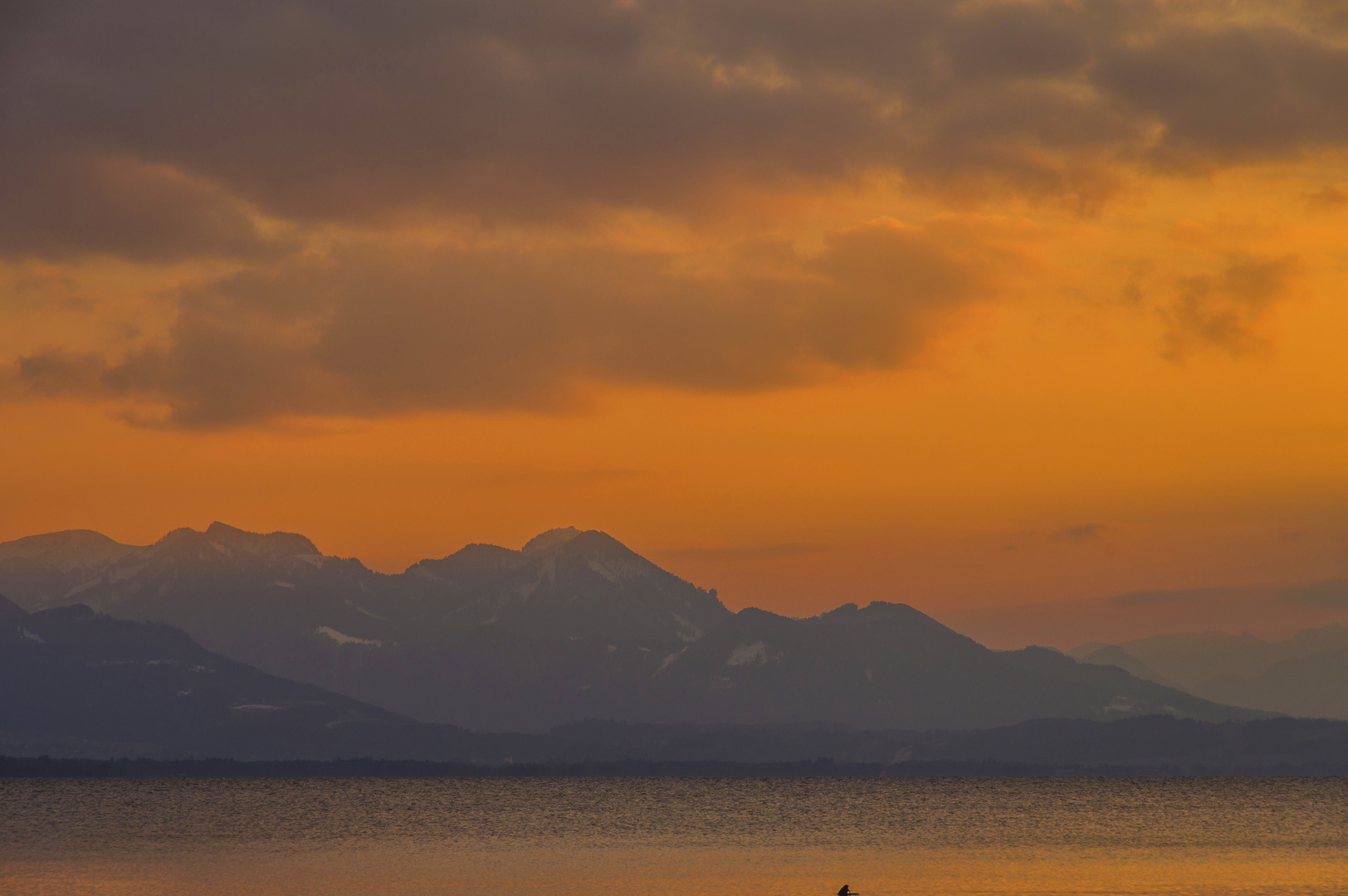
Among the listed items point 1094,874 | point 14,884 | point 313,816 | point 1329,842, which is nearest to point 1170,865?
point 1094,874

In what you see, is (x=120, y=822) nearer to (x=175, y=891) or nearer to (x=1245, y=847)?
(x=175, y=891)

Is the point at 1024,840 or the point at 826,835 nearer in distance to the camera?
the point at 1024,840

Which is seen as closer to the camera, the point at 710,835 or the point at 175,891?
the point at 175,891

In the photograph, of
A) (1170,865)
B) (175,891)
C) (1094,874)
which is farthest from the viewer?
(1170,865)

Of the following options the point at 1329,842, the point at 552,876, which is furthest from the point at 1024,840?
the point at 552,876

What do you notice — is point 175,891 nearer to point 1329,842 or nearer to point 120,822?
point 120,822

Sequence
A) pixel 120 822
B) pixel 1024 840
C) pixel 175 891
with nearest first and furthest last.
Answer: pixel 175 891 < pixel 1024 840 < pixel 120 822

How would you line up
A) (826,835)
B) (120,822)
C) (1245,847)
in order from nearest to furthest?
(1245,847) → (826,835) → (120,822)

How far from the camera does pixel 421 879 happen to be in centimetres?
10288

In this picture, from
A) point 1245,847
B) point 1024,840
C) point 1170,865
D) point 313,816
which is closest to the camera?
point 1170,865

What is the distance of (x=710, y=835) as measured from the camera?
151 m

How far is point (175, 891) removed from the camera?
3809 inches

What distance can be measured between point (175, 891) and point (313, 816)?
106 meters

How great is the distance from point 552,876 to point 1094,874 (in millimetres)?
40481
